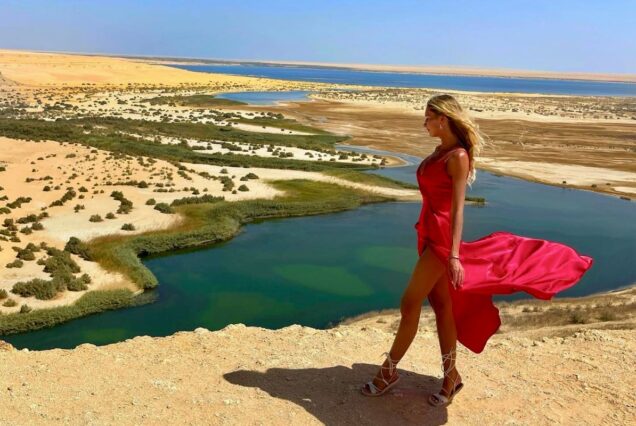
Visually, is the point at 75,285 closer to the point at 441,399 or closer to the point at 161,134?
the point at 441,399

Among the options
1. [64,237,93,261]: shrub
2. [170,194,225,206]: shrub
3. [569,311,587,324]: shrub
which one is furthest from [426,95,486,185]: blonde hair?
[170,194,225,206]: shrub

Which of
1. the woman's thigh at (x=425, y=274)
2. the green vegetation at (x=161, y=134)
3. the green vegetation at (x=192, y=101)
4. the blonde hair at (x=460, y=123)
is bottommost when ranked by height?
the green vegetation at (x=161, y=134)

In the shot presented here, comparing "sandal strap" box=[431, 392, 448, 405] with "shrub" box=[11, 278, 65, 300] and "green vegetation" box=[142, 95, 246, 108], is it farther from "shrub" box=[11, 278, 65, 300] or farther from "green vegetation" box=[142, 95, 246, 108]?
"green vegetation" box=[142, 95, 246, 108]

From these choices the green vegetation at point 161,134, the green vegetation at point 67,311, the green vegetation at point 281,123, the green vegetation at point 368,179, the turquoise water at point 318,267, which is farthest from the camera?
the green vegetation at point 281,123

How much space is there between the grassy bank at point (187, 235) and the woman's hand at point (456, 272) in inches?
577

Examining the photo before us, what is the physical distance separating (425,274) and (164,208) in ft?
81.7

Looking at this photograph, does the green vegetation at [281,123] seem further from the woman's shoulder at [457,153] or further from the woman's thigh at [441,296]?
the woman's shoulder at [457,153]

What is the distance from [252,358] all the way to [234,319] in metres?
10.1

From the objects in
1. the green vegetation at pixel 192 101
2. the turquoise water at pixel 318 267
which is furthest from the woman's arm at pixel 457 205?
the green vegetation at pixel 192 101

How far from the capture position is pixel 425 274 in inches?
230

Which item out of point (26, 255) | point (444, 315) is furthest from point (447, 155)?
point (26, 255)

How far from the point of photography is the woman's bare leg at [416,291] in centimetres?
582

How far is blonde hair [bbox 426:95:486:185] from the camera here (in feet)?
18.2

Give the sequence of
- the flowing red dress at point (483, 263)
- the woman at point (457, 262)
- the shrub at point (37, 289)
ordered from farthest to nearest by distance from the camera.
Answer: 1. the shrub at point (37, 289)
2. the flowing red dress at point (483, 263)
3. the woman at point (457, 262)
